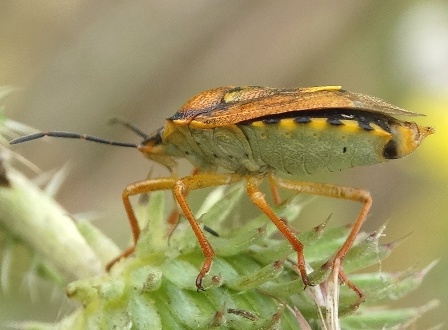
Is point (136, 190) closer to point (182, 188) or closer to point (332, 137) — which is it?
point (182, 188)

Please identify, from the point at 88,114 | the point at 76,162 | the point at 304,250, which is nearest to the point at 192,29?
the point at 88,114

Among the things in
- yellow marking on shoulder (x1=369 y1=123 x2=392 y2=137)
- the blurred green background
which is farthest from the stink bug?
the blurred green background

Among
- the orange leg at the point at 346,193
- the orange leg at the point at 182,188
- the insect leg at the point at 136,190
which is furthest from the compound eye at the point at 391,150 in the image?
the insect leg at the point at 136,190

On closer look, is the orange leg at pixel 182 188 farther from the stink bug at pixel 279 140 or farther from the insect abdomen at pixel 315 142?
the insect abdomen at pixel 315 142

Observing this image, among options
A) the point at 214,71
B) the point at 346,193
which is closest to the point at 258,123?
the point at 346,193

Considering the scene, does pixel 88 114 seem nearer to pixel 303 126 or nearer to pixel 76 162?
pixel 76 162
